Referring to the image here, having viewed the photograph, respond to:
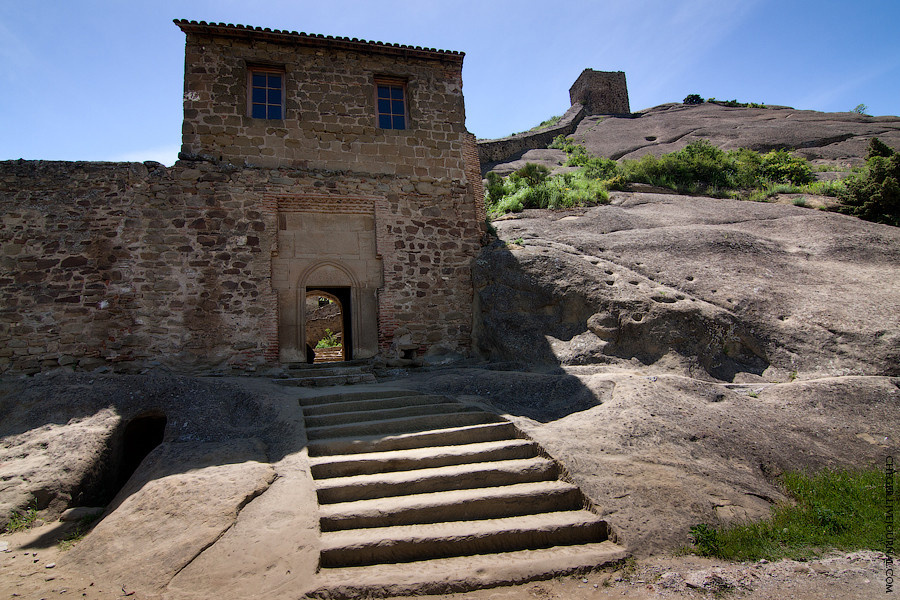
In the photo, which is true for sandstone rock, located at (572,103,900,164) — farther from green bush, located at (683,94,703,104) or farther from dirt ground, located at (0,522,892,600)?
dirt ground, located at (0,522,892,600)

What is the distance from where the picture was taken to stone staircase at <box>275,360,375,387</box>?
964 cm

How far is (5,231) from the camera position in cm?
972

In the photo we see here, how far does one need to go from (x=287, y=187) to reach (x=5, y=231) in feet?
17.4

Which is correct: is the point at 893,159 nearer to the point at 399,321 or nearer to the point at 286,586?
the point at 399,321

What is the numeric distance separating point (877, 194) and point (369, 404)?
1392cm

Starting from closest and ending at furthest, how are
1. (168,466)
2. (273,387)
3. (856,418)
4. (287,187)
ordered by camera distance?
(168,466) < (856,418) < (273,387) < (287,187)

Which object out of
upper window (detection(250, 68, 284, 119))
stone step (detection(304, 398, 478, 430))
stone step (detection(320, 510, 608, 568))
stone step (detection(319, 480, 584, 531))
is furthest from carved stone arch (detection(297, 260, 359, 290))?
stone step (detection(320, 510, 608, 568))

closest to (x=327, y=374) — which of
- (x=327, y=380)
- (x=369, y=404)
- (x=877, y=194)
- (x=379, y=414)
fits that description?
(x=327, y=380)

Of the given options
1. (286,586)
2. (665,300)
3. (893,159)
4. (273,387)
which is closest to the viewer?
(286,586)

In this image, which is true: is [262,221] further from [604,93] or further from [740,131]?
[604,93]

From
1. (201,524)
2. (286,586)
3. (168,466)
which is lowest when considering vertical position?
(286,586)

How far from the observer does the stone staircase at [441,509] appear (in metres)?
4.36

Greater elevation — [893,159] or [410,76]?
[410,76]

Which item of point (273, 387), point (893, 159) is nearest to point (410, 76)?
point (273, 387)
